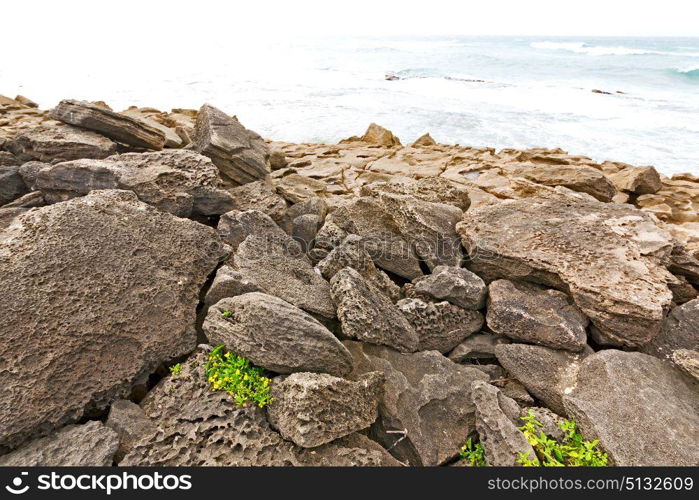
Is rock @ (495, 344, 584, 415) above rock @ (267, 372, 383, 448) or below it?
below

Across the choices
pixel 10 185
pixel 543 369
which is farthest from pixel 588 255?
pixel 10 185

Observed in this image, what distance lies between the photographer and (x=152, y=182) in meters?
4.10

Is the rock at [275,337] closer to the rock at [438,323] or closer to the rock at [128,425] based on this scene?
the rock at [128,425]

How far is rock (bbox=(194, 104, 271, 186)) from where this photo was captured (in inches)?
206

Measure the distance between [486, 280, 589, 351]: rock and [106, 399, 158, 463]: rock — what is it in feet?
8.61

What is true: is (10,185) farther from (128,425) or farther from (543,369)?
(543,369)

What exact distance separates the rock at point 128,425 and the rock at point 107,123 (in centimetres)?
404

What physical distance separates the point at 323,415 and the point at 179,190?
111 inches

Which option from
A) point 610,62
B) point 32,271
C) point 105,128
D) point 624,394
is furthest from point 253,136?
point 610,62

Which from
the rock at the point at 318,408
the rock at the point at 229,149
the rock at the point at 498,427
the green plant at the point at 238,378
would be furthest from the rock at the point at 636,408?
the rock at the point at 229,149

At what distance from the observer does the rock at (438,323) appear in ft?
11.2

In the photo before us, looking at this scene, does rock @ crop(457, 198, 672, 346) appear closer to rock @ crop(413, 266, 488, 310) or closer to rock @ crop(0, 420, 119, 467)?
rock @ crop(413, 266, 488, 310)

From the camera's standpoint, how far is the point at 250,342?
271 centimetres
